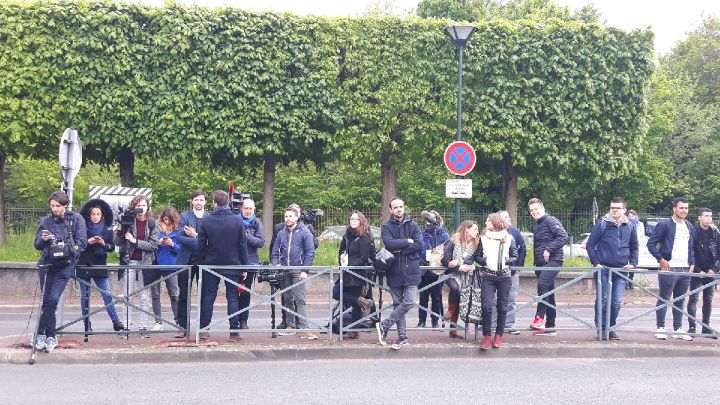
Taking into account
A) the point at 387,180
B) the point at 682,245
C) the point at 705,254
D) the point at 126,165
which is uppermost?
the point at 126,165

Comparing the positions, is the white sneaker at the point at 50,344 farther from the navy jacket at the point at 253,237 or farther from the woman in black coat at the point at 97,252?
the navy jacket at the point at 253,237

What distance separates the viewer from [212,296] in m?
10.2

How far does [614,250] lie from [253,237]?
5.02 m

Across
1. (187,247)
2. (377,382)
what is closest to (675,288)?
(377,382)

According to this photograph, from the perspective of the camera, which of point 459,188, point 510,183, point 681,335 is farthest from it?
point 510,183

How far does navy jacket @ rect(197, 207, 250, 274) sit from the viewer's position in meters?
10.2

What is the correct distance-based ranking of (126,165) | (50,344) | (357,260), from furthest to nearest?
(126,165), (357,260), (50,344)

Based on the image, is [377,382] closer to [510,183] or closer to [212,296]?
[212,296]

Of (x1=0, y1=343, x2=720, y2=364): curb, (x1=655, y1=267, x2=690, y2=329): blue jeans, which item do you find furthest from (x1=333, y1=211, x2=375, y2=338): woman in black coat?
(x1=655, y1=267, x2=690, y2=329): blue jeans

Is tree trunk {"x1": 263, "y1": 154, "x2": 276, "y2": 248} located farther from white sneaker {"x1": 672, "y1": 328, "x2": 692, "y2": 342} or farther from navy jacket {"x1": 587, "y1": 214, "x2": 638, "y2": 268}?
white sneaker {"x1": 672, "y1": 328, "x2": 692, "y2": 342}

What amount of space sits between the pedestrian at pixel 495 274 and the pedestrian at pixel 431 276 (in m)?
1.13

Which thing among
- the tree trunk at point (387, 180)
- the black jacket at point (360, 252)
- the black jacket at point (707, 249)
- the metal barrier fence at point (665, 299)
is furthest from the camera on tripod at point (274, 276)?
the tree trunk at point (387, 180)

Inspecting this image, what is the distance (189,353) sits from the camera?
966cm

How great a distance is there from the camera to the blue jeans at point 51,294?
9600mm
